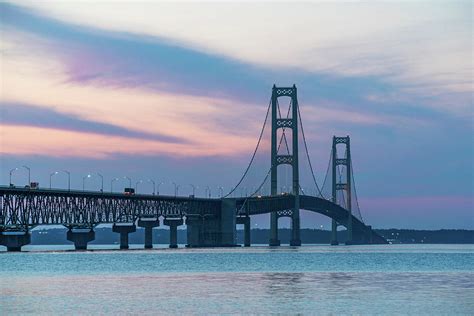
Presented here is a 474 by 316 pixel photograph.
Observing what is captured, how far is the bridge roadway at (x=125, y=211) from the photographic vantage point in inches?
5979

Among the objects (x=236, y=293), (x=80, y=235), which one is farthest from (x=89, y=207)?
(x=236, y=293)

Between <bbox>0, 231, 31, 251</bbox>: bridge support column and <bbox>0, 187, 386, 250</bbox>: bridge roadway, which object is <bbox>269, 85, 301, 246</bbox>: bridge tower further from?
<bbox>0, 231, 31, 251</bbox>: bridge support column

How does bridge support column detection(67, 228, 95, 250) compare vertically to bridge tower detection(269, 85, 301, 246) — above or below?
below

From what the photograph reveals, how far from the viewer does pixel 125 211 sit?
186500 millimetres

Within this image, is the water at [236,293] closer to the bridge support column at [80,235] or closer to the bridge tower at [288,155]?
the bridge support column at [80,235]

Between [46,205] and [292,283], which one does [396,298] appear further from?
[46,205]

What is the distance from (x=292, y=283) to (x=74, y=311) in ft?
76.9


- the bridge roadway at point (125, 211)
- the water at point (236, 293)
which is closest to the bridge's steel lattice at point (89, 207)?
the bridge roadway at point (125, 211)

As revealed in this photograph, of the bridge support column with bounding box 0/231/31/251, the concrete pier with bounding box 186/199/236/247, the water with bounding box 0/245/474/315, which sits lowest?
the water with bounding box 0/245/474/315

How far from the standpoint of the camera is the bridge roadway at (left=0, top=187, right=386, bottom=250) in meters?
152

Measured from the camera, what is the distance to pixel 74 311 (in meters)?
47.4

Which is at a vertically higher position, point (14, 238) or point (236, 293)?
point (14, 238)

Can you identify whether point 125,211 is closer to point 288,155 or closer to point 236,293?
point 288,155

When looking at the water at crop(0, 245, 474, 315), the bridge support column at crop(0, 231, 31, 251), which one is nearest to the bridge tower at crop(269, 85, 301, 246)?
the bridge support column at crop(0, 231, 31, 251)
